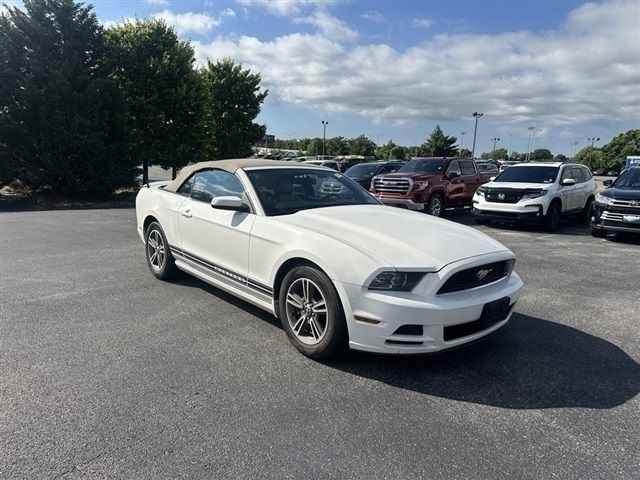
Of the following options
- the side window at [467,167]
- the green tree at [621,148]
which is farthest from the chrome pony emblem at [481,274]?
the green tree at [621,148]

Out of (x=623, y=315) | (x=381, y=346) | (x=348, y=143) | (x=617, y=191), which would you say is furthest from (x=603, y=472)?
(x=348, y=143)

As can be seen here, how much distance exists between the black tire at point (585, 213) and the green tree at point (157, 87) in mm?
16109

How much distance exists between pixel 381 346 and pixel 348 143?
301 ft

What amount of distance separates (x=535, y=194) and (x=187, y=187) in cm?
934

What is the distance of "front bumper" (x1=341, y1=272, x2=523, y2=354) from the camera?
322 centimetres

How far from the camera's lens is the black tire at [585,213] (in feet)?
44.2

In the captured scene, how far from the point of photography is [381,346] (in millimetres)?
3324

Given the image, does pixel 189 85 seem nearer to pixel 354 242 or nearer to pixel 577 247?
pixel 577 247

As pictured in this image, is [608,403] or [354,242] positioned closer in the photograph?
[608,403]

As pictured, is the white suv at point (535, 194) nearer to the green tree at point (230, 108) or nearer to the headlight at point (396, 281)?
the headlight at point (396, 281)

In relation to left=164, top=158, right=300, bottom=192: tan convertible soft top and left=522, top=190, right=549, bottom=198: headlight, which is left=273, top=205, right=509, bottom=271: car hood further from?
left=522, top=190, right=549, bottom=198: headlight

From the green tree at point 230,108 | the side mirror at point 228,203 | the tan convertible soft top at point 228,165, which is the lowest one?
the side mirror at point 228,203

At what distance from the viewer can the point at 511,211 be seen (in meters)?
11.7

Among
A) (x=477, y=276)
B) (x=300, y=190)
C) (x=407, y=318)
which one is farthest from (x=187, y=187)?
(x=477, y=276)
